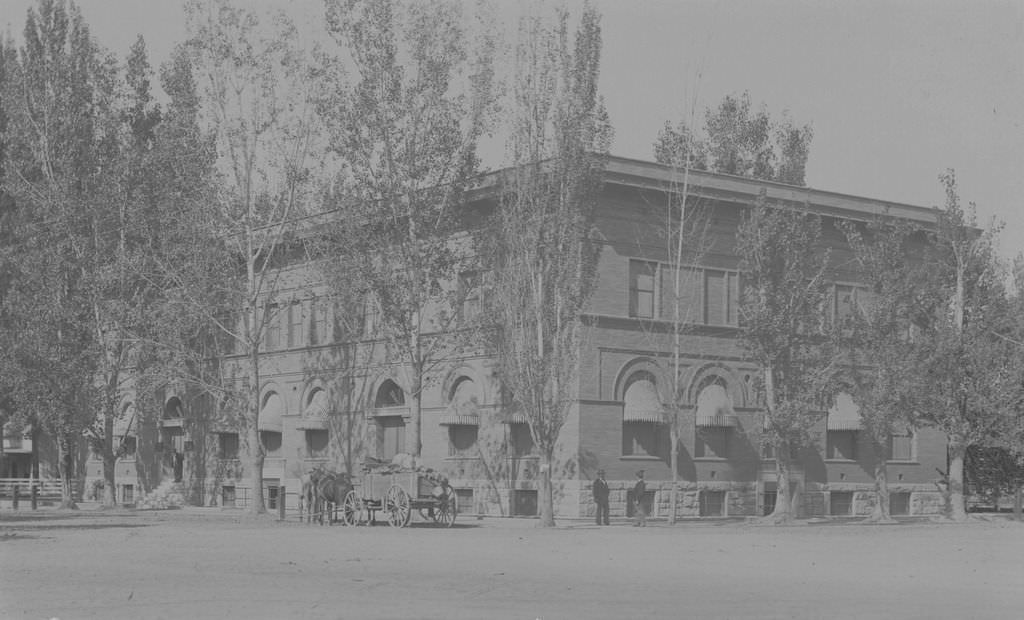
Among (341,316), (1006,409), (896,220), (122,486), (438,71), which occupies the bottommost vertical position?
(122,486)

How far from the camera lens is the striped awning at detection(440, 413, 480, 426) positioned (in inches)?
1684

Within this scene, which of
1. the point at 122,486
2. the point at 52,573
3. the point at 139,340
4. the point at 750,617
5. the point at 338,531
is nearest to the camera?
the point at 750,617

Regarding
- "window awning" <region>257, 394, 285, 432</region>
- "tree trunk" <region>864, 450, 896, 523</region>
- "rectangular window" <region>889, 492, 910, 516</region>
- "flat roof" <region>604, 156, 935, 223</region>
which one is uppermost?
"flat roof" <region>604, 156, 935, 223</region>

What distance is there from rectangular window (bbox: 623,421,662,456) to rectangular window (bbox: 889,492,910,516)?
10.4 meters

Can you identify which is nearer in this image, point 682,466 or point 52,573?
point 52,573

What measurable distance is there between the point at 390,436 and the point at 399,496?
44.2 feet

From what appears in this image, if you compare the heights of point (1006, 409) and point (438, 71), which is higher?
point (438, 71)

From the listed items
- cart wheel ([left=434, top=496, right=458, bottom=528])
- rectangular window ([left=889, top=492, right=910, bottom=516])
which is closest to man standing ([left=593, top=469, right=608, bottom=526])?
cart wheel ([left=434, top=496, right=458, bottom=528])

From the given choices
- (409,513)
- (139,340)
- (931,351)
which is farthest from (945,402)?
(139,340)

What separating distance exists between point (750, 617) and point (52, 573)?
9.61 metres

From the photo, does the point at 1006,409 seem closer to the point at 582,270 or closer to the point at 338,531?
the point at 582,270

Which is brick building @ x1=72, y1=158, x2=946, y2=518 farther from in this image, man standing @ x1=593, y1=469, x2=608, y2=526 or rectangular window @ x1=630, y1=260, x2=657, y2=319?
man standing @ x1=593, y1=469, x2=608, y2=526

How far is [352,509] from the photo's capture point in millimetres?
34844

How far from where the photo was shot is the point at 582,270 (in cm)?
3775
